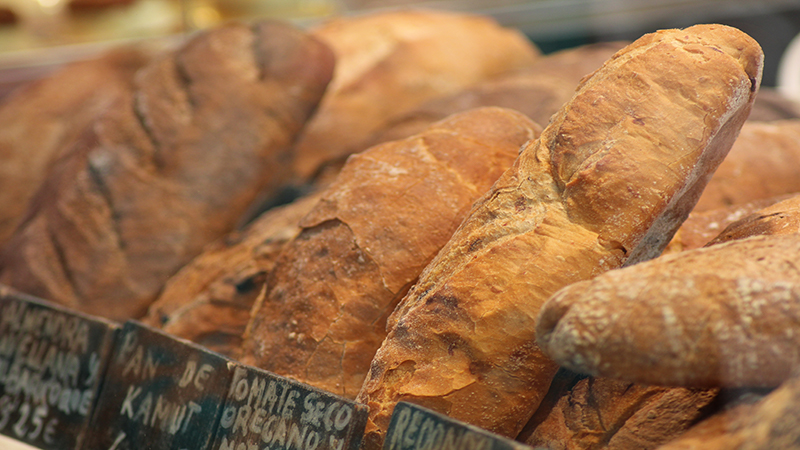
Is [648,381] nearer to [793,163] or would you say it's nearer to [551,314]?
[551,314]

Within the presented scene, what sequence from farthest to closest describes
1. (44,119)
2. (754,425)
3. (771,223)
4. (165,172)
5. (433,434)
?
1. (44,119)
2. (165,172)
3. (771,223)
4. (433,434)
5. (754,425)

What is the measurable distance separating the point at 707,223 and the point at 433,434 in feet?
3.51

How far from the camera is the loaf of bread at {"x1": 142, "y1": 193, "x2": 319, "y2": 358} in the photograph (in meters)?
1.98

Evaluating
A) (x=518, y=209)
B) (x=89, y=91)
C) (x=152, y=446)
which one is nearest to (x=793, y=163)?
(x=518, y=209)

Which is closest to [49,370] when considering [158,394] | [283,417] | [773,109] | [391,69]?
[158,394]

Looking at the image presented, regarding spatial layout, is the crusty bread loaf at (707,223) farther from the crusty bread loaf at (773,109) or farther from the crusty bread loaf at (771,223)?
the crusty bread loaf at (773,109)

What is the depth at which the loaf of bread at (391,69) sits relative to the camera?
302 centimetres

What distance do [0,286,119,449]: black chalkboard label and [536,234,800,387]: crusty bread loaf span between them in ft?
4.13

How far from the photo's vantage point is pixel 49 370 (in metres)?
1.83

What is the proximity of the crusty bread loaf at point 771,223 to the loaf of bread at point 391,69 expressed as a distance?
5.23ft

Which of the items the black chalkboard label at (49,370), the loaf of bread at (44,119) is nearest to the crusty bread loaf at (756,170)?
the black chalkboard label at (49,370)

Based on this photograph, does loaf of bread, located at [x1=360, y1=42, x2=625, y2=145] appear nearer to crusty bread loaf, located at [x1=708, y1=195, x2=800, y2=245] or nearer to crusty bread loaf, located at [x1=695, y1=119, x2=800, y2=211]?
crusty bread loaf, located at [x1=695, y1=119, x2=800, y2=211]

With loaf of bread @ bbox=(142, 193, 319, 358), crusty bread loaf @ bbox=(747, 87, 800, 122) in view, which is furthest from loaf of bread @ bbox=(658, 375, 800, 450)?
crusty bread loaf @ bbox=(747, 87, 800, 122)

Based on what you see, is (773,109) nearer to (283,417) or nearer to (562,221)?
(562,221)
